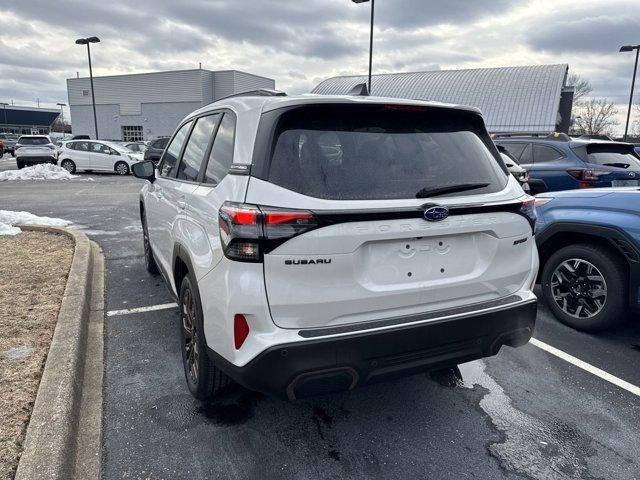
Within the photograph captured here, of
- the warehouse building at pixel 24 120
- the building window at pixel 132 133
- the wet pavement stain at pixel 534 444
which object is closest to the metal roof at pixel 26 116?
the warehouse building at pixel 24 120

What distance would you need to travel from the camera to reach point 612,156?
7.89m

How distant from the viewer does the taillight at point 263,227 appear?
6.96 ft

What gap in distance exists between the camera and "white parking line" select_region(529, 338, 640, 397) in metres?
3.31

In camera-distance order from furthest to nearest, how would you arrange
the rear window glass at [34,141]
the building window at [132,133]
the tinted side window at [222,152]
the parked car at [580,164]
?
the building window at [132,133], the rear window glass at [34,141], the parked car at [580,164], the tinted side window at [222,152]

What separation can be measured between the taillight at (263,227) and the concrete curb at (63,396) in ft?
4.44

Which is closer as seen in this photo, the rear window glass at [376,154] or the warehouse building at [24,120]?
the rear window glass at [376,154]

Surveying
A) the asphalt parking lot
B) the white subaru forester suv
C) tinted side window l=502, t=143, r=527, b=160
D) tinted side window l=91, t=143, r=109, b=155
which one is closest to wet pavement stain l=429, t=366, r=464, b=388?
the asphalt parking lot

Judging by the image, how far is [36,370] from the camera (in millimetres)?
3115

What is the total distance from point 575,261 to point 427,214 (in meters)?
2.61

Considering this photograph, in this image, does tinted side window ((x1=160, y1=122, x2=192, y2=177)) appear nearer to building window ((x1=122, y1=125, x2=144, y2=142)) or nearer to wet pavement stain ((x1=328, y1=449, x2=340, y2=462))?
wet pavement stain ((x1=328, y1=449, x2=340, y2=462))

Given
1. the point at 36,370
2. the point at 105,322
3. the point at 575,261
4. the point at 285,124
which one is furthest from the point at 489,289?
the point at 105,322

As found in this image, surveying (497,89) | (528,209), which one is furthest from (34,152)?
(497,89)

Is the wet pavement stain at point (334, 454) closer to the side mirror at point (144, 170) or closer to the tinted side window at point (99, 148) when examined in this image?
the side mirror at point (144, 170)

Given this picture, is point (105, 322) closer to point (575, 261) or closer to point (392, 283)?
point (392, 283)
